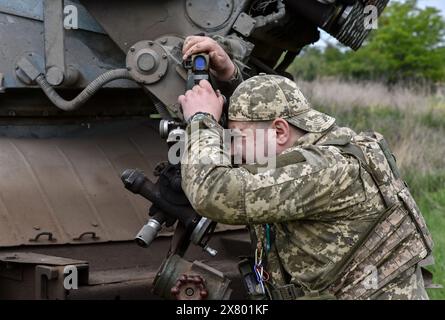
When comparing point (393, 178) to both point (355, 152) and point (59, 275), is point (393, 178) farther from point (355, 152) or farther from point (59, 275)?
point (59, 275)

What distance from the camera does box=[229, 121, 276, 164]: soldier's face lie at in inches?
154

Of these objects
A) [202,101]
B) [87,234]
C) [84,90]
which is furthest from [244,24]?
[87,234]

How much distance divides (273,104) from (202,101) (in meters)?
0.37

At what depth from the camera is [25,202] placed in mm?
5051

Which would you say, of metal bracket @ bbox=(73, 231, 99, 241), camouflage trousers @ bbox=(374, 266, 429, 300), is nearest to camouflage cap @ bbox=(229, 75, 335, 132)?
camouflage trousers @ bbox=(374, 266, 429, 300)

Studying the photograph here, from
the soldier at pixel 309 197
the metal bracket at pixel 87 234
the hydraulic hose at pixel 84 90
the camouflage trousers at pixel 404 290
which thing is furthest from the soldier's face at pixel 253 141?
the metal bracket at pixel 87 234

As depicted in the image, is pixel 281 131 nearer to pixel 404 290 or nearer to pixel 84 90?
pixel 404 290

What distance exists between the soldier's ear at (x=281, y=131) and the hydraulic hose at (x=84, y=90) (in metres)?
1.37

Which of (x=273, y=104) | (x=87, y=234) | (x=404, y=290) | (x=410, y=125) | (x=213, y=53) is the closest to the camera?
(x=273, y=104)

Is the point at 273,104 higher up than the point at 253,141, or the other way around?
the point at 273,104

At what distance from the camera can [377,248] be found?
12.9ft

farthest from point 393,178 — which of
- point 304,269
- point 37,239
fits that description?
point 37,239

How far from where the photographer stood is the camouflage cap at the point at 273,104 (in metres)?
3.90

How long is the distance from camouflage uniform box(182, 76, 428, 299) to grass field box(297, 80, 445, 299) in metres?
3.42
